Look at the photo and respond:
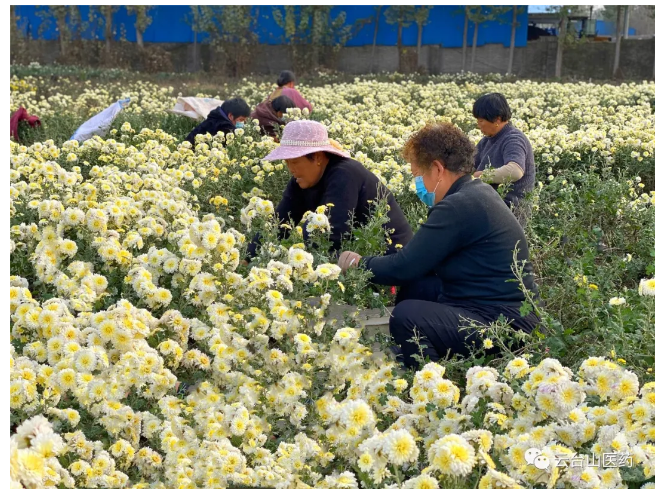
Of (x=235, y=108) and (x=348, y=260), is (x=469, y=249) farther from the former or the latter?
(x=235, y=108)

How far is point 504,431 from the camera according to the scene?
92.7 inches

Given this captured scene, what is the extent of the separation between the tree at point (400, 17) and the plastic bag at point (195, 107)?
62.0 ft

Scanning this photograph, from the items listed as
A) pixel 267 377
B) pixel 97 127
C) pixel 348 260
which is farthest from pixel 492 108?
pixel 97 127

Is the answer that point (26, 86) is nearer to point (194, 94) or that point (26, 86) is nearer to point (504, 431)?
point (194, 94)

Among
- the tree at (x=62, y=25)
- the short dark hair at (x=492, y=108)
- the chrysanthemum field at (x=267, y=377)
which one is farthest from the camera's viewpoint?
the tree at (x=62, y=25)

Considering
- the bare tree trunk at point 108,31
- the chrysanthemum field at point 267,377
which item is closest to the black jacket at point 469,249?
the chrysanthemum field at point 267,377

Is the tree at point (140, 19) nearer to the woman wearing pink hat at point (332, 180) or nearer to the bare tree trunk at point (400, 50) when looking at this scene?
the bare tree trunk at point (400, 50)

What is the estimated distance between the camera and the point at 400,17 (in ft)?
93.8

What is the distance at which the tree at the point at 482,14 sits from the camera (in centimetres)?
2786

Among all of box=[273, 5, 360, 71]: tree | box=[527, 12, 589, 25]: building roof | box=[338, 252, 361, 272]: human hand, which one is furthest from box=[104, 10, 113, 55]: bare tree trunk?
box=[338, 252, 361, 272]: human hand

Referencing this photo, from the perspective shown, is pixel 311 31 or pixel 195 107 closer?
pixel 195 107

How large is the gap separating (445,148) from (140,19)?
2645 centimetres

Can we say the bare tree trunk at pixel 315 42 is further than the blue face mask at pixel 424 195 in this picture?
Yes

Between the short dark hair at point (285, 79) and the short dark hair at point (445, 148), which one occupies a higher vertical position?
the short dark hair at point (445, 148)
